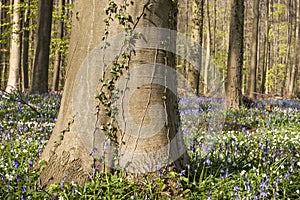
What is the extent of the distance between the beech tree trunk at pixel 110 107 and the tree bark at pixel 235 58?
8548 mm

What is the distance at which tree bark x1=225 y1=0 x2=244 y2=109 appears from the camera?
1191 cm

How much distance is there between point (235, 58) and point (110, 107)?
9.33m

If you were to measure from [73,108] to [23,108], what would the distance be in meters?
5.95

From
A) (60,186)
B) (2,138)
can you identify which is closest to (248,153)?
(60,186)

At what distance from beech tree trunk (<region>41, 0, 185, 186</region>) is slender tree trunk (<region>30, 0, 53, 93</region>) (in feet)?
37.7

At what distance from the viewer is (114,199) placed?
308 centimetres

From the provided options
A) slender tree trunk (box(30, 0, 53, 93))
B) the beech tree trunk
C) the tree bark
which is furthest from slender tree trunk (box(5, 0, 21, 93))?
the beech tree trunk

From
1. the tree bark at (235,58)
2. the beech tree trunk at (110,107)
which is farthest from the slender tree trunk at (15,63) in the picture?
the beech tree trunk at (110,107)

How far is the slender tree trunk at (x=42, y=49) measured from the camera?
14.6 m

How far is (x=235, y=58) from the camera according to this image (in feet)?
40.1

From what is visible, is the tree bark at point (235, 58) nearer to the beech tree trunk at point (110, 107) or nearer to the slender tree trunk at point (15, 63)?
the slender tree trunk at point (15, 63)

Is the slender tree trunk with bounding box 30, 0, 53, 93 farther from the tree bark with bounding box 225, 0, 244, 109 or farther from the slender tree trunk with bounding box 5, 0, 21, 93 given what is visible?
the tree bark with bounding box 225, 0, 244, 109

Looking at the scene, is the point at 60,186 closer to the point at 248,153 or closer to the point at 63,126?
the point at 63,126

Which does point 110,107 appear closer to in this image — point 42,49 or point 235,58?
point 235,58
